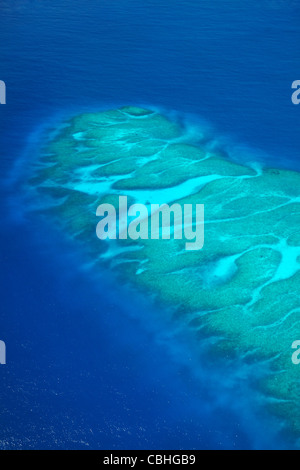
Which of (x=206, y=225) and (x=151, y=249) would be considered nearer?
(x=151, y=249)

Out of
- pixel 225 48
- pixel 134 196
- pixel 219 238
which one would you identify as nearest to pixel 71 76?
pixel 225 48

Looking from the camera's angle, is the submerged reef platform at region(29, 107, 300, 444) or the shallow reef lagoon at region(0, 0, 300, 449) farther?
the submerged reef platform at region(29, 107, 300, 444)

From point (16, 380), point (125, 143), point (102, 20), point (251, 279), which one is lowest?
point (16, 380)

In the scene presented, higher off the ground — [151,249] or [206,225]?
[206,225]

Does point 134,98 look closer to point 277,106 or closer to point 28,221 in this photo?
point 277,106

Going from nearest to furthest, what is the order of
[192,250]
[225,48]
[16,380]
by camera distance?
[16,380]
[192,250]
[225,48]
